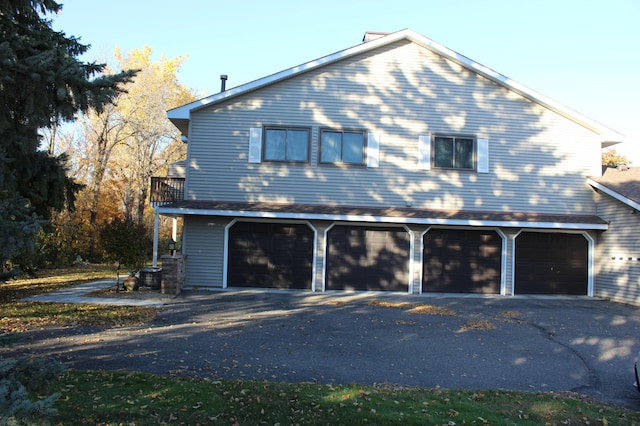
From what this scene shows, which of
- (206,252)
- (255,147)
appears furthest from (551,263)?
(206,252)

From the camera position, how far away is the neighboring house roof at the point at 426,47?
15992mm

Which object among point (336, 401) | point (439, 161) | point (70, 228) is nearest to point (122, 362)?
point (336, 401)

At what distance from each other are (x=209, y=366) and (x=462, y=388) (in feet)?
11.8

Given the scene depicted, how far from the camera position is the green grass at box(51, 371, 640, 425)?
4898 mm

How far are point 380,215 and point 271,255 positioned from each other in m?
3.93

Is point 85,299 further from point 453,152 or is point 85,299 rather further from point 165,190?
point 453,152

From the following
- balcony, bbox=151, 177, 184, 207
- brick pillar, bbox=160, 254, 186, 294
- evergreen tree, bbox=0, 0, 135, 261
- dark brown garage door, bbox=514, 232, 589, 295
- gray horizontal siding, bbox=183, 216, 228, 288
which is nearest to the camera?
evergreen tree, bbox=0, 0, 135, 261

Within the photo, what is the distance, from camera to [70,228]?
2700cm

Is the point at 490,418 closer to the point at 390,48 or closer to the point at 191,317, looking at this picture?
the point at 191,317

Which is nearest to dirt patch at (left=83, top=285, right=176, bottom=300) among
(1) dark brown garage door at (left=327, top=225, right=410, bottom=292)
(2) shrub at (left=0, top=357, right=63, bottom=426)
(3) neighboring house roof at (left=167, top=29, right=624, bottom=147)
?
(1) dark brown garage door at (left=327, top=225, right=410, bottom=292)

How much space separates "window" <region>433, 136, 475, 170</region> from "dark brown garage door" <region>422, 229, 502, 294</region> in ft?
7.72

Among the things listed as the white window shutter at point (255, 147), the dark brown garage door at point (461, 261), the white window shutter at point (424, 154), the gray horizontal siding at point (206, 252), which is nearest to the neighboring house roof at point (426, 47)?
the white window shutter at point (255, 147)

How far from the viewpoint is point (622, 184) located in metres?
16.0

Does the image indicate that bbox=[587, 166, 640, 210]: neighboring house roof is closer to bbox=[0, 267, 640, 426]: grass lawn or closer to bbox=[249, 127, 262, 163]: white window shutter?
bbox=[0, 267, 640, 426]: grass lawn
